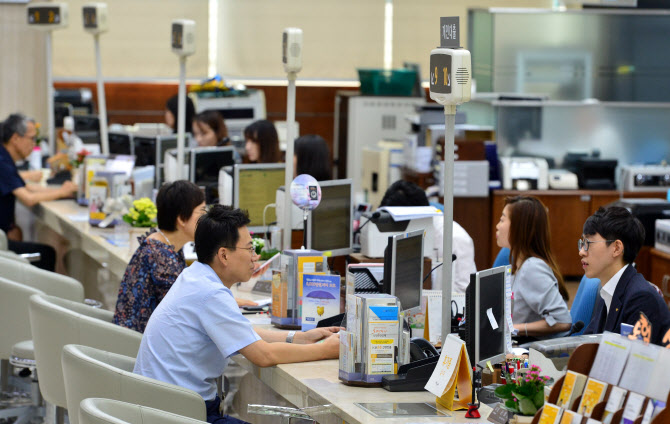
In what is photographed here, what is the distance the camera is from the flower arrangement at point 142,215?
5754mm

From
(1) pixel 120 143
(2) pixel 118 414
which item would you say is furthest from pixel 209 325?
(1) pixel 120 143

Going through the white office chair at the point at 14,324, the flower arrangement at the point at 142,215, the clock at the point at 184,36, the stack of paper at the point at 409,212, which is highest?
the clock at the point at 184,36

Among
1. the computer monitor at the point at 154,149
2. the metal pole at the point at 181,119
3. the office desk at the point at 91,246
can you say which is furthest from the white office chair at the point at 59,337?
the computer monitor at the point at 154,149

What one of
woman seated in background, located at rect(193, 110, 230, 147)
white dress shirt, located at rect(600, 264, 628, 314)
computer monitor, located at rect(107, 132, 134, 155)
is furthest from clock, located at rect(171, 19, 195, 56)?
white dress shirt, located at rect(600, 264, 628, 314)

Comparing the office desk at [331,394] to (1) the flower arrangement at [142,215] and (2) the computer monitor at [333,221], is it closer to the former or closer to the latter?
(2) the computer monitor at [333,221]

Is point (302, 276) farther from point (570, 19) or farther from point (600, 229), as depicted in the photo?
point (570, 19)

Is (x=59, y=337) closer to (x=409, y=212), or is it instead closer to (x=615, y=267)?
(x=409, y=212)

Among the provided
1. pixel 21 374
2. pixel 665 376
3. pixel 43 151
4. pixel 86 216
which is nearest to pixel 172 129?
pixel 43 151

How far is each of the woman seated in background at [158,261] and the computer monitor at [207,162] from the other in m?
1.98

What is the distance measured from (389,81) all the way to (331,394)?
7460 mm

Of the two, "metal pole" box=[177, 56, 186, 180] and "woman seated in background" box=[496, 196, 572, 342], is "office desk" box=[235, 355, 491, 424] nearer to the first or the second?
"woman seated in background" box=[496, 196, 572, 342]

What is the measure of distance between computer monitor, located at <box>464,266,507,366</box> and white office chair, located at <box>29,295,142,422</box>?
Result: 1.28 m

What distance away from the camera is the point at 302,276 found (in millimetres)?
3746

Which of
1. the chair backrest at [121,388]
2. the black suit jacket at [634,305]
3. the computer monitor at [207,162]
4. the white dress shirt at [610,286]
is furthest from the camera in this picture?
the computer monitor at [207,162]
